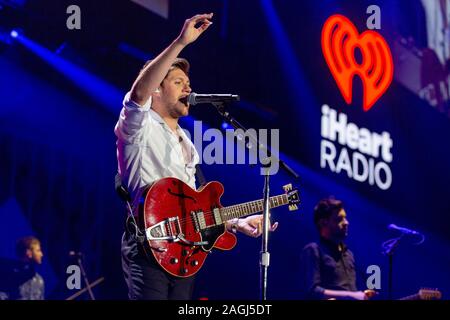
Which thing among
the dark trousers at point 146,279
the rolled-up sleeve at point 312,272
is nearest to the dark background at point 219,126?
the rolled-up sleeve at point 312,272

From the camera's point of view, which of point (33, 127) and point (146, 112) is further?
point (33, 127)

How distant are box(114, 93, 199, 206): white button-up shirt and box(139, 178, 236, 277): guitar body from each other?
9 centimetres

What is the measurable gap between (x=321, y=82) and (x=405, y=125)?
1.20m

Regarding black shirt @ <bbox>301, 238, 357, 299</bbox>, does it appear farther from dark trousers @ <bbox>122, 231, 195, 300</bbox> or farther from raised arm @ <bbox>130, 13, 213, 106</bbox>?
raised arm @ <bbox>130, 13, 213, 106</bbox>

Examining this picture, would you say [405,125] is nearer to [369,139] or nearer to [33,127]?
[369,139]

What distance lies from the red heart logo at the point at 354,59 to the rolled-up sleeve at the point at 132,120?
3.79 metres

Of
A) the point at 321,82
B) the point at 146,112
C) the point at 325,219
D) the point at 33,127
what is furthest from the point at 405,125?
the point at 146,112

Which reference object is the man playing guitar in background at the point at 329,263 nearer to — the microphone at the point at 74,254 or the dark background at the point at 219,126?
the dark background at the point at 219,126

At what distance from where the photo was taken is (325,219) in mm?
5812

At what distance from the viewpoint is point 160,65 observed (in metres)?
3.65

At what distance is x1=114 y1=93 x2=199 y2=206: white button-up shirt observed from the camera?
12.4 feet

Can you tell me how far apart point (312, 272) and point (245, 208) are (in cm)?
141

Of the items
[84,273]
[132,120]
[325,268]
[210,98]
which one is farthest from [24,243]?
[210,98]

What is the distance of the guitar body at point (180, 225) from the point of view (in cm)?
381
